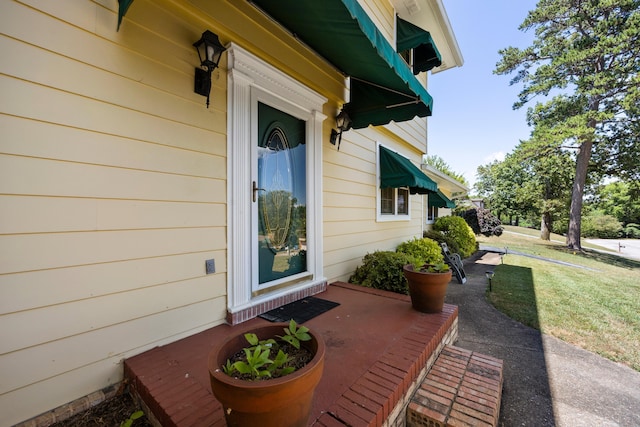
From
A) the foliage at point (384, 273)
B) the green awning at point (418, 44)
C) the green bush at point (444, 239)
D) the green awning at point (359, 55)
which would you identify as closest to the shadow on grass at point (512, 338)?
the foliage at point (384, 273)

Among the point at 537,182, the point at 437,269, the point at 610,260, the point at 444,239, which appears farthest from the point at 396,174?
the point at 537,182

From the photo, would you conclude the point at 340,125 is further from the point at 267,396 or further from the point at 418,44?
the point at 267,396

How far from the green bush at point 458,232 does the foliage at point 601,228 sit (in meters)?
26.0

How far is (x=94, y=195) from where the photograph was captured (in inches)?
68.7

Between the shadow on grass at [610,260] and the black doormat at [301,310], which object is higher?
the black doormat at [301,310]

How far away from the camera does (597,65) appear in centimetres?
1166

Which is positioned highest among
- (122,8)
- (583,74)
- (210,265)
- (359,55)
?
(583,74)

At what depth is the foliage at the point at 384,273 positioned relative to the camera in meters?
3.93

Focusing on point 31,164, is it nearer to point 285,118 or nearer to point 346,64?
point 285,118

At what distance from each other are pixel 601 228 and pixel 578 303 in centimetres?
3089

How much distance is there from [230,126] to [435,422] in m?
2.89

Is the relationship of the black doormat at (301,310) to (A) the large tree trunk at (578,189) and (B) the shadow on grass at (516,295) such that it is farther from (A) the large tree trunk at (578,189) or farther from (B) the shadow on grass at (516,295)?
(A) the large tree trunk at (578,189)

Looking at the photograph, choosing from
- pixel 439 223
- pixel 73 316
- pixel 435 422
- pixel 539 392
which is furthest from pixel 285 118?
pixel 439 223

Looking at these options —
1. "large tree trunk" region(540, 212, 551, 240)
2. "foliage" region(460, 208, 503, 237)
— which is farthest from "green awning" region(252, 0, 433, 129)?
"large tree trunk" region(540, 212, 551, 240)
